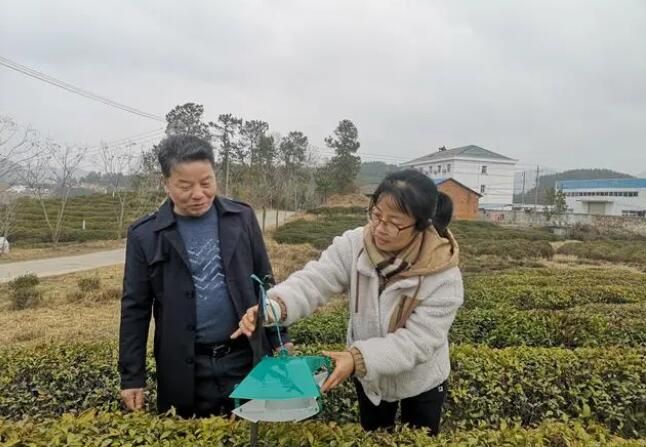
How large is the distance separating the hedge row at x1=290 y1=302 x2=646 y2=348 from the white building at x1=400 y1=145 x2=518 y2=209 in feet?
151

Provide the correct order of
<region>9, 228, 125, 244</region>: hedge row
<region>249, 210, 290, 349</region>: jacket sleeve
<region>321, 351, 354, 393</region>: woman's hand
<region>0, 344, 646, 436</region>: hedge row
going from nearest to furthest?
<region>321, 351, 354, 393</region>: woman's hand < <region>249, 210, 290, 349</region>: jacket sleeve < <region>0, 344, 646, 436</region>: hedge row < <region>9, 228, 125, 244</region>: hedge row

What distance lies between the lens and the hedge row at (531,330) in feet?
14.4

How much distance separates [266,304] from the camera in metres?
1.44

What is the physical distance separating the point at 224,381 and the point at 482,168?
52669mm

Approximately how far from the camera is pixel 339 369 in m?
1.33

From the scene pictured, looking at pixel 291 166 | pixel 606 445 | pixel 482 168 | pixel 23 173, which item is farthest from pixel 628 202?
pixel 606 445

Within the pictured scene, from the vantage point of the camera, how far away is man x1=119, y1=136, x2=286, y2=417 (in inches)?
69.4

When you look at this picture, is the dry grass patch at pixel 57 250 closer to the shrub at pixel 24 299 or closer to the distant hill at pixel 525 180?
the shrub at pixel 24 299

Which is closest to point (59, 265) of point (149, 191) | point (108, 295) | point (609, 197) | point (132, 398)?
point (108, 295)

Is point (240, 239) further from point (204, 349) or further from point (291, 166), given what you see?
point (291, 166)

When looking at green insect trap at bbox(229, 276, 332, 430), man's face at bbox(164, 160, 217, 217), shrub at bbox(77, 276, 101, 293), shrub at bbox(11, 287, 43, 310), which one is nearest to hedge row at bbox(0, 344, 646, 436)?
man's face at bbox(164, 160, 217, 217)

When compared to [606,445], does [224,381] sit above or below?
above

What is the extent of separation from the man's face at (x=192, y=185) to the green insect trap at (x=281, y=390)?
26.9 inches

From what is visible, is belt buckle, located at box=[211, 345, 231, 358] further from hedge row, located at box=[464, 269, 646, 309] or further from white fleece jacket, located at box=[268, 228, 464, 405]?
hedge row, located at box=[464, 269, 646, 309]
